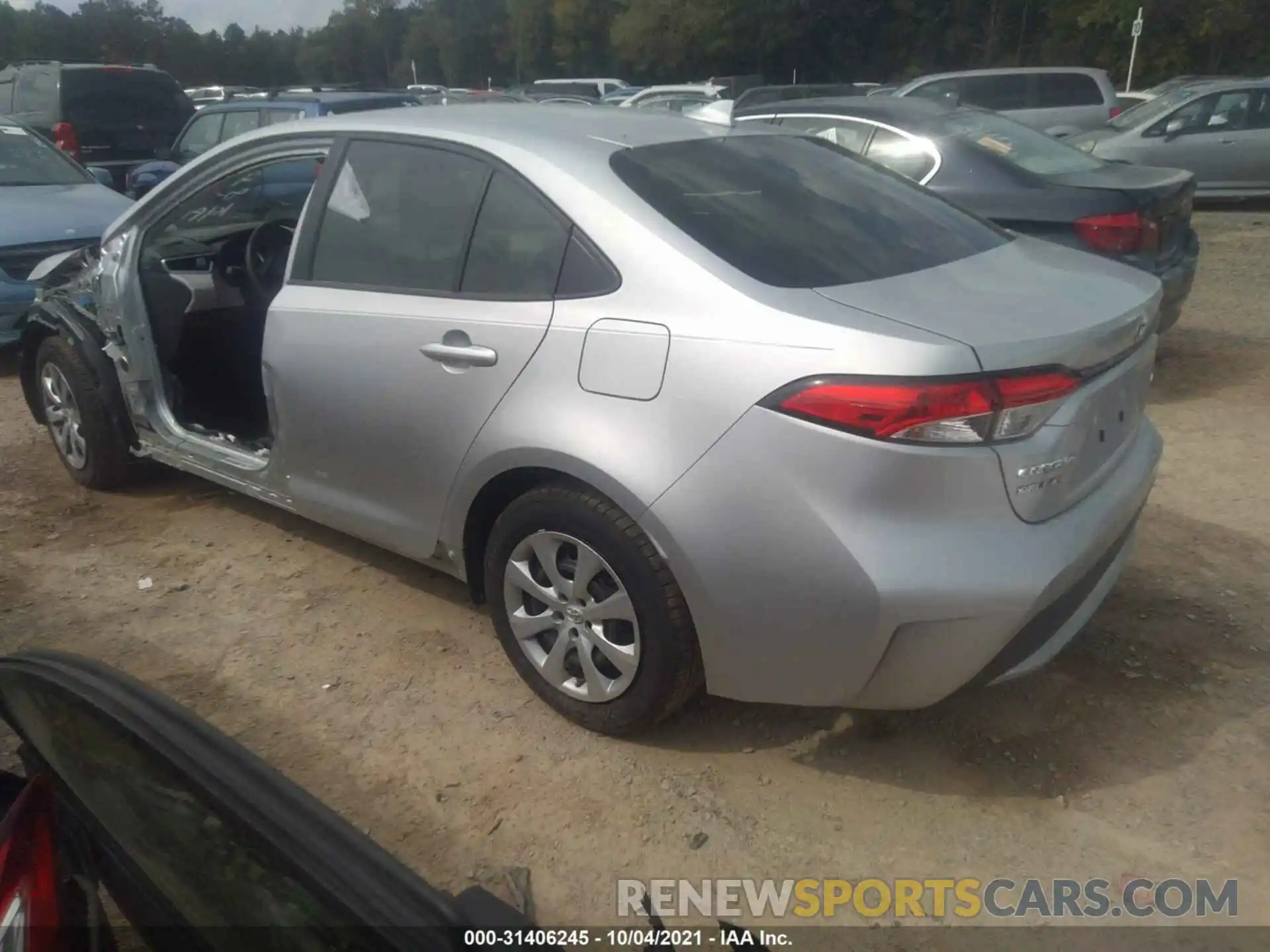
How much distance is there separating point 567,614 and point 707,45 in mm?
45316

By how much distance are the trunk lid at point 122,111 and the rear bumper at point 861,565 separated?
12.8 m

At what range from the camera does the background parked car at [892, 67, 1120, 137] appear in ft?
44.8

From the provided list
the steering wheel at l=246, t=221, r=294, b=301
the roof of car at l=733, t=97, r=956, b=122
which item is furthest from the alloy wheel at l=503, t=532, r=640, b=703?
the roof of car at l=733, t=97, r=956, b=122

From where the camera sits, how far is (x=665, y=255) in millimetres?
2617

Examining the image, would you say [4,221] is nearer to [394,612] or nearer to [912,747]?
[394,612]

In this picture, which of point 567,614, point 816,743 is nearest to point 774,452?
point 567,614

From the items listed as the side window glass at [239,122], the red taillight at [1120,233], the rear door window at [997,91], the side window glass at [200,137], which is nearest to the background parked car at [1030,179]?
the red taillight at [1120,233]

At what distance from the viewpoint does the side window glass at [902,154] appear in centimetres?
589

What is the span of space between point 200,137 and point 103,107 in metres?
3.20

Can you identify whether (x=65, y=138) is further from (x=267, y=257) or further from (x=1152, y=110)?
(x=1152, y=110)

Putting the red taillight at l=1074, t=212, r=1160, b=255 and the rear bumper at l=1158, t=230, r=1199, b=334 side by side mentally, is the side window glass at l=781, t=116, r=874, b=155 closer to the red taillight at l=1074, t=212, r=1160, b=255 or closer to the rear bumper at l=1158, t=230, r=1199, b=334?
the red taillight at l=1074, t=212, r=1160, b=255

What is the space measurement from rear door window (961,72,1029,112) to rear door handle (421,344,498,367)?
40.7 ft

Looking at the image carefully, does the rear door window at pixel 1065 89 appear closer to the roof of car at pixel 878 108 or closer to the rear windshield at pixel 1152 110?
the rear windshield at pixel 1152 110

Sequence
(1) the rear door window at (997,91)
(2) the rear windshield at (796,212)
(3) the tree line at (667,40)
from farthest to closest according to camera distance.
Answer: (3) the tree line at (667,40) < (1) the rear door window at (997,91) < (2) the rear windshield at (796,212)
